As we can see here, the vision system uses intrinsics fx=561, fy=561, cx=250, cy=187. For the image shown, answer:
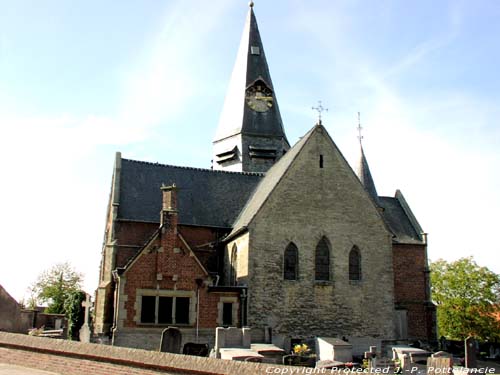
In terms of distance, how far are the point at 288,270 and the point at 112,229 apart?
8614mm

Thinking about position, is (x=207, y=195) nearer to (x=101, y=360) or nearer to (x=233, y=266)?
(x=233, y=266)

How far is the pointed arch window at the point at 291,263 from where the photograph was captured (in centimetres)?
2538

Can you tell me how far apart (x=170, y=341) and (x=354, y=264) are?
12.8 m

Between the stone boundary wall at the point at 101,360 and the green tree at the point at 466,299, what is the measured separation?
40837 mm

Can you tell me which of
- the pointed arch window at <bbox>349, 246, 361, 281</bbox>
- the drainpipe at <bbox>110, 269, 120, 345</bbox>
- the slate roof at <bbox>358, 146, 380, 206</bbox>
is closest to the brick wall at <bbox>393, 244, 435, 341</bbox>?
the pointed arch window at <bbox>349, 246, 361, 281</bbox>

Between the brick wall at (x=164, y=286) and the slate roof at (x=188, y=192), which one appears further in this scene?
the slate roof at (x=188, y=192)

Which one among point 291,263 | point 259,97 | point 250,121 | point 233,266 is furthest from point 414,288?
point 259,97

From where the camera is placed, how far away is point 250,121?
38.1m

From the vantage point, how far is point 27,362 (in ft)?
42.8

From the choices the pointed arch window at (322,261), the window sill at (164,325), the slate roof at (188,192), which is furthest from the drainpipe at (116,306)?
the pointed arch window at (322,261)

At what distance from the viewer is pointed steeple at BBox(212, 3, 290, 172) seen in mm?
37250

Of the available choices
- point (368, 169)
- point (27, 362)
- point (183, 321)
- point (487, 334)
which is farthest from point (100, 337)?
point (487, 334)

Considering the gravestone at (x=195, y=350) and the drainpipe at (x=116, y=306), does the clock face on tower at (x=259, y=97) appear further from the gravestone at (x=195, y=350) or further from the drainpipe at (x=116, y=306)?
the gravestone at (x=195, y=350)

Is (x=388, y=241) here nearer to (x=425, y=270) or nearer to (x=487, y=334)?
(x=425, y=270)
